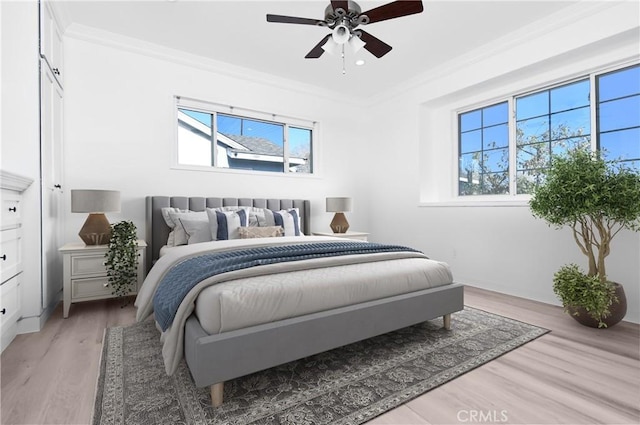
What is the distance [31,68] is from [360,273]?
2.91 meters

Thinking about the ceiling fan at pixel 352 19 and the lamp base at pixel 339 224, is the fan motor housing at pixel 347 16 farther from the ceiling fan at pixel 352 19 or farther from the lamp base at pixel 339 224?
the lamp base at pixel 339 224

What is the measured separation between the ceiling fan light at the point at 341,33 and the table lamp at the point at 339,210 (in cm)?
237

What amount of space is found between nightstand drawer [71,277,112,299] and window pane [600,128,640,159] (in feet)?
15.7

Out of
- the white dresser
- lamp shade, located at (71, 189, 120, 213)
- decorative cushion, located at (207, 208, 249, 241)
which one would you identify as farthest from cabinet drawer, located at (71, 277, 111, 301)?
decorative cushion, located at (207, 208, 249, 241)

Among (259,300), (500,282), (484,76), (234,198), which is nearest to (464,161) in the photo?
(484,76)

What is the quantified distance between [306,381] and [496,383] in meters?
1.02

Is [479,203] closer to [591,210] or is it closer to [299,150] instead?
[591,210]

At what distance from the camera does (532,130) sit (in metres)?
3.63

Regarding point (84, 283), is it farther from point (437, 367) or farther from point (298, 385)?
point (437, 367)

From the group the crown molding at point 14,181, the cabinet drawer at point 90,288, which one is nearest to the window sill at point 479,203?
the cabinet drawer at point 90,288

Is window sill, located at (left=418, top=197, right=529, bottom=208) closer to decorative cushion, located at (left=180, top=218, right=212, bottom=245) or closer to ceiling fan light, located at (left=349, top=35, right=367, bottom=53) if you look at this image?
ceiling fan light, located at (left=349, top=35, right=367, bottom=53)

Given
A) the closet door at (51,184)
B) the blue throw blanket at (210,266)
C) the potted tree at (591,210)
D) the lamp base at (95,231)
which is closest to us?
the blue throw blanket at (210,266)

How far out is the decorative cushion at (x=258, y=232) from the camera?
3275 millimetres

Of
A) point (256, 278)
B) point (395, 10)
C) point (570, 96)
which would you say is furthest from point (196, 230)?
point (570, 96)
